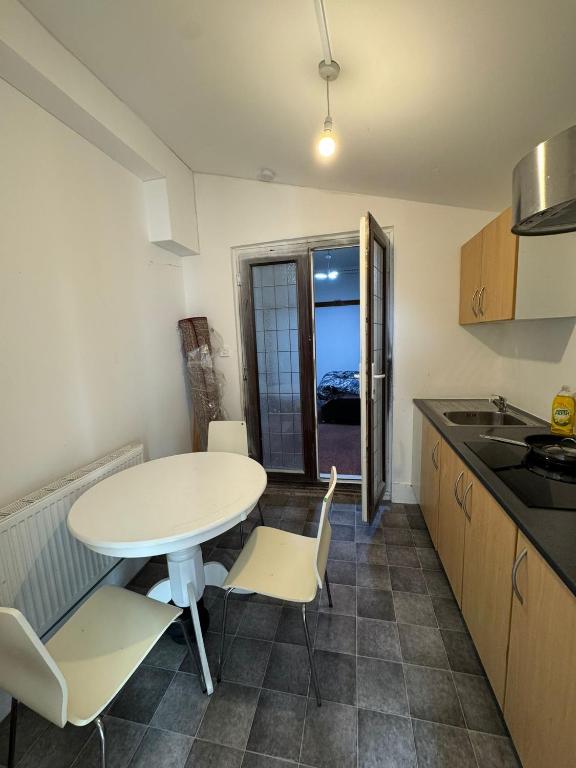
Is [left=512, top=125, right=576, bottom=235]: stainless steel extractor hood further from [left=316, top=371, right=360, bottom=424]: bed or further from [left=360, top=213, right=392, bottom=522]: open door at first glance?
[left=316, top=371, right=360, bottom=424]: bed

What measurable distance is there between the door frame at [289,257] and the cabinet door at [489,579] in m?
1.37

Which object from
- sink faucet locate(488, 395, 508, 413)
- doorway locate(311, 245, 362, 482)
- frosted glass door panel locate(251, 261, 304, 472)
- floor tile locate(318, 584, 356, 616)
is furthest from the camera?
doorway locate(311, 245, 362, 482)

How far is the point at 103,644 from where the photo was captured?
3.72 ft

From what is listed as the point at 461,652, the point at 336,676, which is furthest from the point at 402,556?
the point at 336,676

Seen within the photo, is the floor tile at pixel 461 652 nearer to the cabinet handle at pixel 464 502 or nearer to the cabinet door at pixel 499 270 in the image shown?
the cabinet handle at pixel 464 502

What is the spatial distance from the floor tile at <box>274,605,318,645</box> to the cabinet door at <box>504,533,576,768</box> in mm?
842

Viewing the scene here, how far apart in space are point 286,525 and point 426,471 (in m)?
1.15

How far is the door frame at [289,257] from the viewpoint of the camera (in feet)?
8.78

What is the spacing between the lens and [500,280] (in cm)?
179

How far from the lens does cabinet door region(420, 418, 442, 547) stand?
2025 millimetres

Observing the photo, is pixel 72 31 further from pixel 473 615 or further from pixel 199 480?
pixel 473 615

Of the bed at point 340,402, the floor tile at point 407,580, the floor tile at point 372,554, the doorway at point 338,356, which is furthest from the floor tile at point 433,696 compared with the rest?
the bed at point 340,402

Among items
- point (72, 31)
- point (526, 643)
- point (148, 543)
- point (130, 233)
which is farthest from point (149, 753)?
point (72, 31)

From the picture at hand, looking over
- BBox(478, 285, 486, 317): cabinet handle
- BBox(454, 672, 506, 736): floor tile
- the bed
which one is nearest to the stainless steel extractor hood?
BBox(478, 285, 486, 317): cabinet handle
